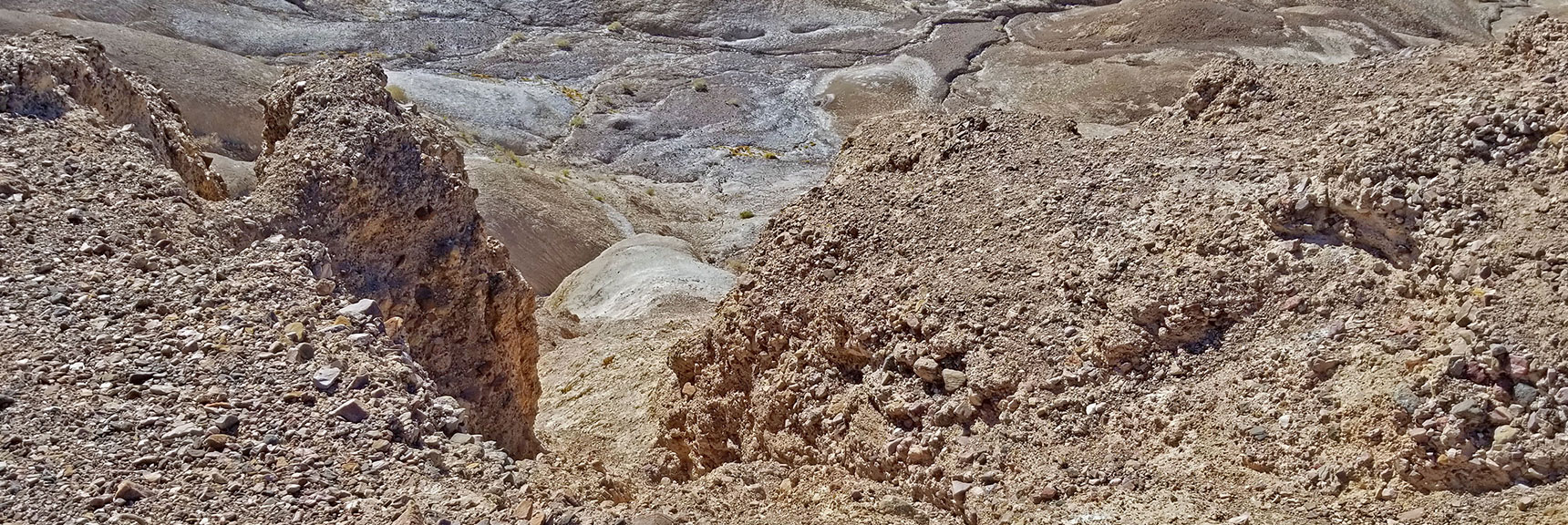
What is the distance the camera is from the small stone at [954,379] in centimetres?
793

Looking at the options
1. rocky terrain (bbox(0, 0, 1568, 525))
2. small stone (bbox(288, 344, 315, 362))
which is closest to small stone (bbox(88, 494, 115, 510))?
rocky terrain (bbox(0, 0, 1568, 525))

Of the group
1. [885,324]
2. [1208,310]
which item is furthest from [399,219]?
[1208,310]

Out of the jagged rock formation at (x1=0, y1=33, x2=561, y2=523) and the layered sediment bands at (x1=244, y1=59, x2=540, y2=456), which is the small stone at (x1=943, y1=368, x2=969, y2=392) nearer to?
the jagged rock formation at (x1=0, y1=33, x2=561, y2=523)

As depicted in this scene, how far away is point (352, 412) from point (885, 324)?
4134mm

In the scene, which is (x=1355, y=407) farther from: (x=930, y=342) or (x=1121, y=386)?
(x=930, y=342)

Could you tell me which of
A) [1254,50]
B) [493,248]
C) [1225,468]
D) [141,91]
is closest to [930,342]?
[1225,468]

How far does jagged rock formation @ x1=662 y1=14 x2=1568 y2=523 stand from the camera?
19.0 feet

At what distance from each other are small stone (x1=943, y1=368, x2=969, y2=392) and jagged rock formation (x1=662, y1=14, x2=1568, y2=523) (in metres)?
0.02

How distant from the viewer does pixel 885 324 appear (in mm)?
8852

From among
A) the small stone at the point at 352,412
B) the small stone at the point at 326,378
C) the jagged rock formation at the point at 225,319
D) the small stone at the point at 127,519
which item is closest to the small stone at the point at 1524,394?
the jagged rock formation at the point at 225,319

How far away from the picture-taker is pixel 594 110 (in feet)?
123

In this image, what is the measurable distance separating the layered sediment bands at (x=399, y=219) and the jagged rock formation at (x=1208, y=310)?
266 centimetres

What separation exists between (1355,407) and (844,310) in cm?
402

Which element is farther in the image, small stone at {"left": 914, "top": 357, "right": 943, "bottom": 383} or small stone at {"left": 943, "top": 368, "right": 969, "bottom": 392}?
small stone at {"left": 914, "top": 357, "right": 943, "bottom": 383}
